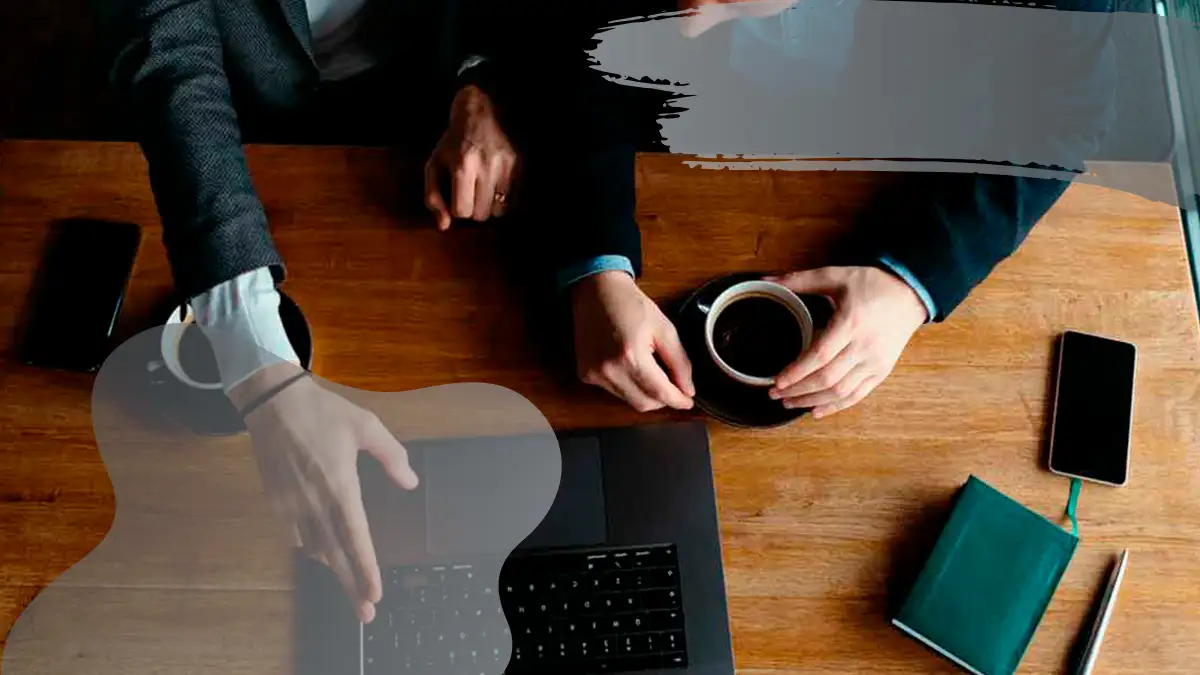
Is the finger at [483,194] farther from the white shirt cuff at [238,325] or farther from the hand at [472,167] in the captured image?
the white shirt cuff at [238,325]

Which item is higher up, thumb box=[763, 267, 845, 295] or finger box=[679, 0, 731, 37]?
finger box=[679, 0, 731, 37]

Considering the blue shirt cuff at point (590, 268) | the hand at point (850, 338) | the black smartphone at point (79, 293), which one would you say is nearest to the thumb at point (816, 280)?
the hand at point (850, 338)

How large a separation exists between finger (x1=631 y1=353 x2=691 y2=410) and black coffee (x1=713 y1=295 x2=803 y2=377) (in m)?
→ 0.04

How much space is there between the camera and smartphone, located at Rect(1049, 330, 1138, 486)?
0.64 meters

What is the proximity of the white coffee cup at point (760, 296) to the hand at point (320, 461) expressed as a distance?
229mm

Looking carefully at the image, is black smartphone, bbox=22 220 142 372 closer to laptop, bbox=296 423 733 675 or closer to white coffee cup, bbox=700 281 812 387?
laptop, bbox=296 423 733 675

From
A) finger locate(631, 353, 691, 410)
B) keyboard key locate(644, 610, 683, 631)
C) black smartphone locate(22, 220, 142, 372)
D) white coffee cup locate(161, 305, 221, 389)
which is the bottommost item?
black smartphone locate(22, 220, 142, 372)

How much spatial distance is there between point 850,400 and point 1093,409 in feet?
0.58

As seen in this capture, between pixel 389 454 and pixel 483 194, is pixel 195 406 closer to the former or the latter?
pixel 389 454

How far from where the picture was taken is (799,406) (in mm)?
636

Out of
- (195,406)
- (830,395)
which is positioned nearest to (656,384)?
(830,395)

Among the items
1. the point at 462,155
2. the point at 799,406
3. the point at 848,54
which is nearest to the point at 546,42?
the point at 462,155

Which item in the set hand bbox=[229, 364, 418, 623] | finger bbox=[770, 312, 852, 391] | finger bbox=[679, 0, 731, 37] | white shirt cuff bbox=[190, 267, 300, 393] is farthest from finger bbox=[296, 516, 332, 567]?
finger bbox=[679, 0, 731, 37]

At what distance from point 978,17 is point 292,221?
0.54 metres
